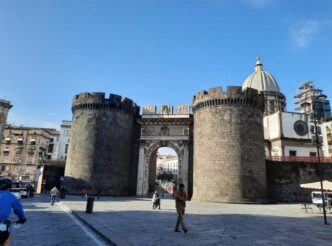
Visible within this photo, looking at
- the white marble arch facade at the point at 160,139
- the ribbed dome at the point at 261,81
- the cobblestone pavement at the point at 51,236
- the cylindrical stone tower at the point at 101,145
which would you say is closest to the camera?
the cobblestone pavement at the point at 51,236

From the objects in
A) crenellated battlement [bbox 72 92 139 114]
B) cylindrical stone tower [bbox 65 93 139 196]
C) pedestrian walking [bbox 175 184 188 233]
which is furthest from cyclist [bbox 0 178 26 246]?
crenellated battlement [bbox 72 92 139 114]

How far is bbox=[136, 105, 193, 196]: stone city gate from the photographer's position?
106 ft

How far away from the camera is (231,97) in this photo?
28.1 metres

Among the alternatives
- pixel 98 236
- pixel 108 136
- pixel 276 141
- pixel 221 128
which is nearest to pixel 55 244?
pixel 98 236

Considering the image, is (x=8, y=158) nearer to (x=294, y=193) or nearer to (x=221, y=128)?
(x=221, y=128)

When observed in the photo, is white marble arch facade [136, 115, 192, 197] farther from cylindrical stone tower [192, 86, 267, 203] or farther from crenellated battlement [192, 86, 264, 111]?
crenellated battlement [192, 86, 264, 111]

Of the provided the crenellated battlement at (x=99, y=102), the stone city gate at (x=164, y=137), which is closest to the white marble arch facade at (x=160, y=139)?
the stone city gate at (x=164, y=137)

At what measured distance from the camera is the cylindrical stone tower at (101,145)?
30.7 metres

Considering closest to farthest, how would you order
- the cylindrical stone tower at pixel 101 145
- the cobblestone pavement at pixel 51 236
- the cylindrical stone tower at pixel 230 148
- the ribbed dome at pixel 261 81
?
the cobblestone pavement at pixel 51 236 → the cylindrical stone tower at pixel 230 148 → the cylindrical stone tower at pixel 101 145 → the ribbed dome at pixel 261 81

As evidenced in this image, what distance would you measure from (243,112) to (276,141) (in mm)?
15654

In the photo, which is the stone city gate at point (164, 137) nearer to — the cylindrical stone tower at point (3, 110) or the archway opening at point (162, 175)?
the archway opening at point (162, 175)

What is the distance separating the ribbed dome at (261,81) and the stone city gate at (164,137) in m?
24.3

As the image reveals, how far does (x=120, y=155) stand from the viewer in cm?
3228

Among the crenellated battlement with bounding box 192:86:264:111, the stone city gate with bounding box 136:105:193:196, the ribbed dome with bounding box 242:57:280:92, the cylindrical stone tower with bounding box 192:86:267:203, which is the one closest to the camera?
the cylindrical stone tower with bounding box 192:86:267:203
